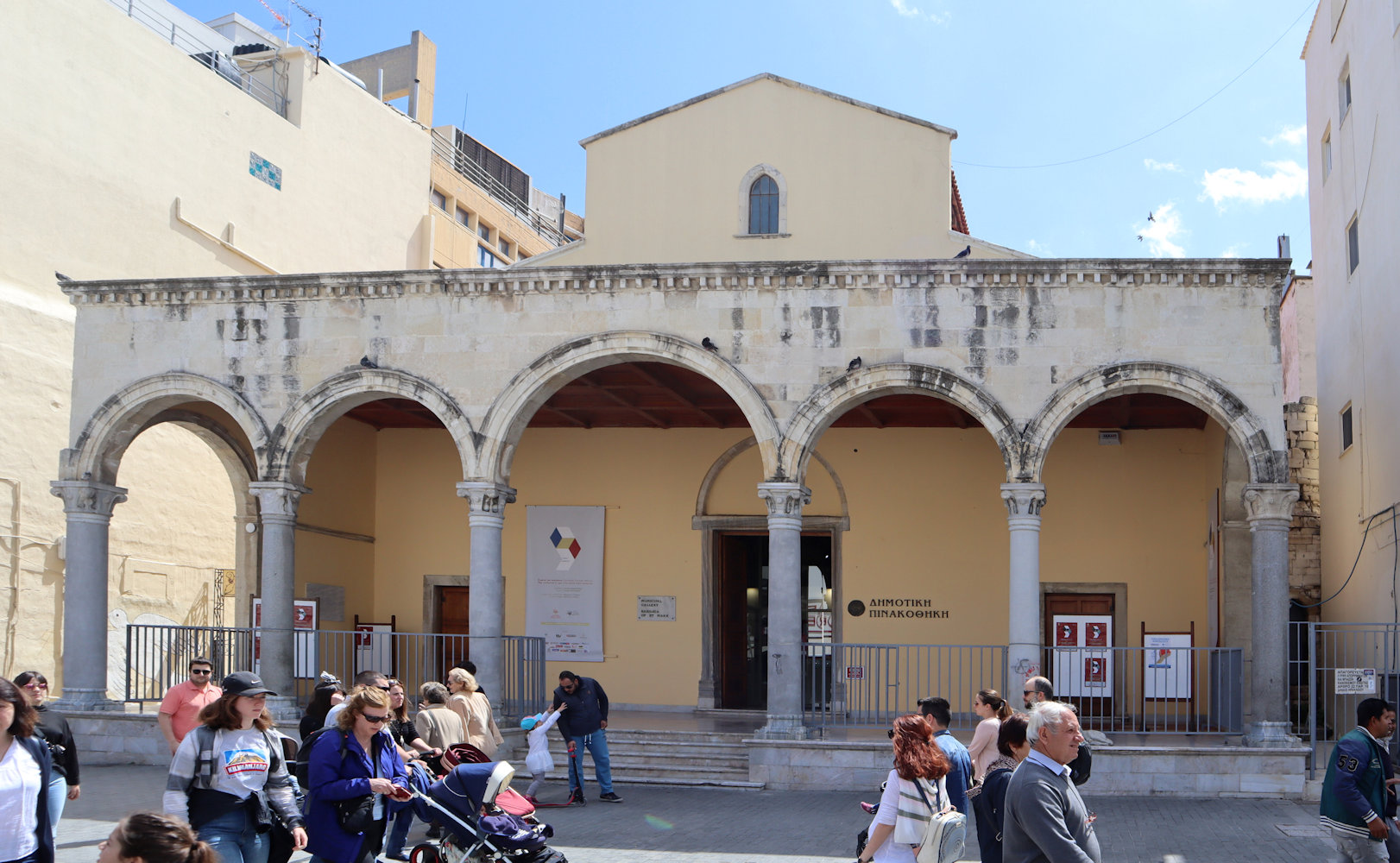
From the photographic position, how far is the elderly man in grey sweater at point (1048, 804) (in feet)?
15.5

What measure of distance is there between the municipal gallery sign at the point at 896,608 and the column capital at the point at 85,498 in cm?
908

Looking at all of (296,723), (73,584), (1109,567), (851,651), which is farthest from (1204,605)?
(73,584)

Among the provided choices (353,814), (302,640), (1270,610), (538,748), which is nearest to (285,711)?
(302,640)

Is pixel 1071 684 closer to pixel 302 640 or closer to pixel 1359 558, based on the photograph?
pixel 1359 558

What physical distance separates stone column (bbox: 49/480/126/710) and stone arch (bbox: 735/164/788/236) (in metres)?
8.92

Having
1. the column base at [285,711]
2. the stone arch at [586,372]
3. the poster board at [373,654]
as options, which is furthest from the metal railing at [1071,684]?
the column base at [285,711]

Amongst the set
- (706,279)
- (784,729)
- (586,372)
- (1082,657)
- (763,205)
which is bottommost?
(784,729)

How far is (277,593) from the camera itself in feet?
47.2

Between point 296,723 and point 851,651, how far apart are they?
683 cm

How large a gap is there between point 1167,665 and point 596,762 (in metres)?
6.22

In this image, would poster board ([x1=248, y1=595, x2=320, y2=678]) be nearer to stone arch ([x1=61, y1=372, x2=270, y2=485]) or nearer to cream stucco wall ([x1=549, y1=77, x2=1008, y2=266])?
stone arch ([x1=61, y1=372, x2=270, y2=485])

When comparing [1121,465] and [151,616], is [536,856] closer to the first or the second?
[1121,465]

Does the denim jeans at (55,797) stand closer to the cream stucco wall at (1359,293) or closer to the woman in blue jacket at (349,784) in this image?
the woman in blue jacket at (349,784)

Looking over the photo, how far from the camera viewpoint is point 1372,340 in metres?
15.6
